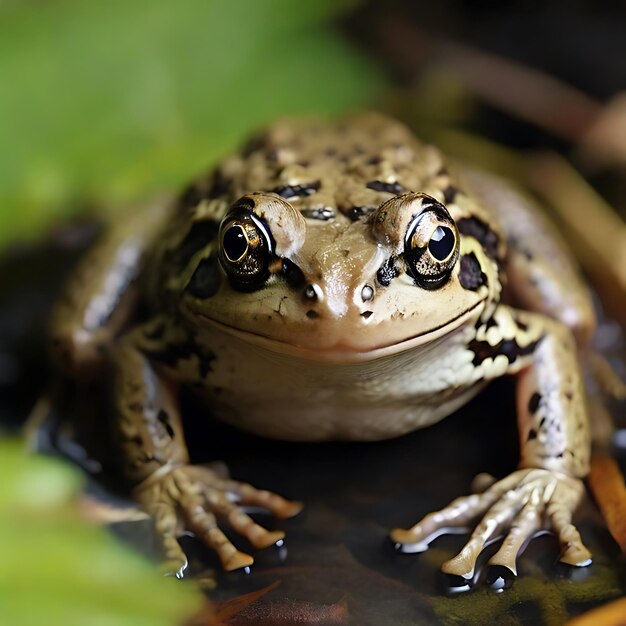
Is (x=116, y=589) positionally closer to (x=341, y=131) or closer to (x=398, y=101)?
(x=341, y=131)

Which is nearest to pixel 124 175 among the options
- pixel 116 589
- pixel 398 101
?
pixel 398 101

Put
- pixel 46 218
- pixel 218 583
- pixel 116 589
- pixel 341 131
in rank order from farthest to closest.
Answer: pixel 46 218 → pixel 341 131 → pixel 218 583 → pixel 116 589

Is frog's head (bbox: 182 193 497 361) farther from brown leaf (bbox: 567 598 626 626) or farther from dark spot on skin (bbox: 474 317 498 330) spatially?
brown leaf (bbox: 567 598 626 626)

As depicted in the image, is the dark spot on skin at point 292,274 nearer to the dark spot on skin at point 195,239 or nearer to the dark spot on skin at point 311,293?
the dark spot on skin at point 311,293

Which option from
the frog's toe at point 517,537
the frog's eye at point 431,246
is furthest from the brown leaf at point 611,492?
the frog's eye at point 431,246

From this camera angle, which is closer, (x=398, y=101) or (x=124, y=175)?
(x=124, y=175)

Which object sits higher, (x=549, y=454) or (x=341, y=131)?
(x=341, y=131)

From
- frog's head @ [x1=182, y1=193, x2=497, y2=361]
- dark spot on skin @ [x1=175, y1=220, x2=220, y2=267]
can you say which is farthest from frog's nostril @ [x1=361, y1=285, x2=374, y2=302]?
dark spot on skin @ [x1=175, y1=220, x2=220, y2=267]
